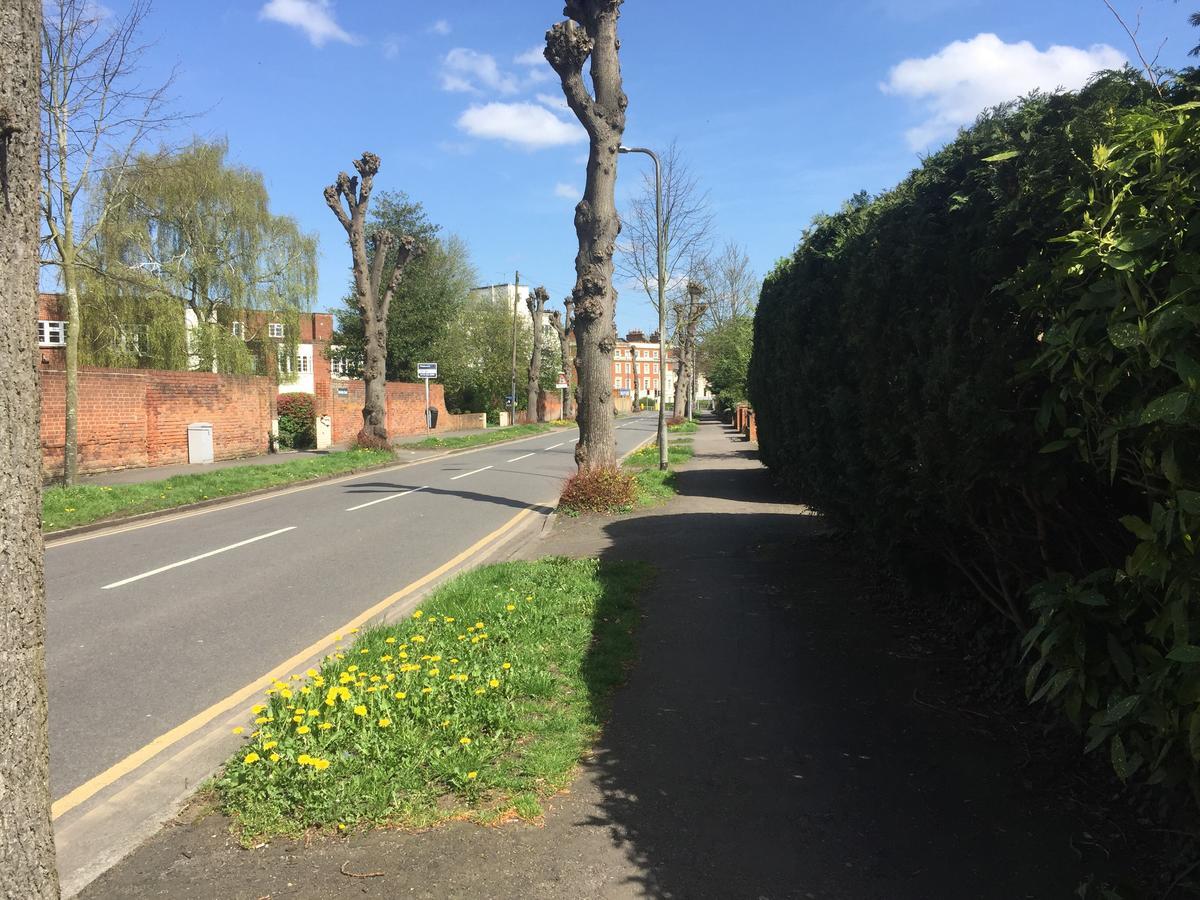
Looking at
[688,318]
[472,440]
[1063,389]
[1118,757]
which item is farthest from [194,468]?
[688,318]

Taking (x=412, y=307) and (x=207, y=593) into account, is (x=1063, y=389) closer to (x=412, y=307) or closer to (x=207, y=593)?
(x=207, y=593)

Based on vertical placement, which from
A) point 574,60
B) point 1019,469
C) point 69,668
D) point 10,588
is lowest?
point 69,668

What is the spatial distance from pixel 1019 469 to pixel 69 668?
6.04 metres

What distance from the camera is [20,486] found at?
2.12 metres

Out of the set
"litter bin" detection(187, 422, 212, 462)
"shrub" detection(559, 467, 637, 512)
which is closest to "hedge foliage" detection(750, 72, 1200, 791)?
"shrub" detection(559, 467, 637, 512)

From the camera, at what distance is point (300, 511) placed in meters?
13.8

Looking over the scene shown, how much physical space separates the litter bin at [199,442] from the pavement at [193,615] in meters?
7.36

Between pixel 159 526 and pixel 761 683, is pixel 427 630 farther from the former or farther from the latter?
pixel 159 526

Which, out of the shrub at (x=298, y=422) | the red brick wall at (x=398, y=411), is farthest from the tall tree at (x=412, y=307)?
the shrub at (x=298, y=422)

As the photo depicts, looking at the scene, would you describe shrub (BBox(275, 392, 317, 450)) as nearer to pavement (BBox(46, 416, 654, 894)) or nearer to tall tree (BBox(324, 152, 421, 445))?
tall tree (BBox(324, 152, 421, 445))

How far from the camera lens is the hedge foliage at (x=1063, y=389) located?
2033 millimetres

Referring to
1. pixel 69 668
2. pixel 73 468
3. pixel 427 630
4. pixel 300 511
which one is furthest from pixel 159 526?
pixel 427 630

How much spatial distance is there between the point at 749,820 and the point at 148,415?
21099 millimetres

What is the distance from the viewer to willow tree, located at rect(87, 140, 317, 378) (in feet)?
86.3
